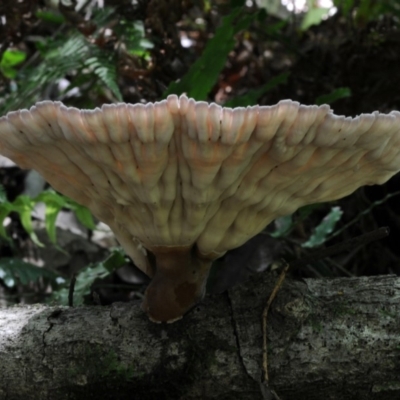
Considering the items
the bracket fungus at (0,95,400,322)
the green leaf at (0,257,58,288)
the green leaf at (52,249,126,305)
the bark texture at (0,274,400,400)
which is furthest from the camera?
the green leaf at (0,257,58,288)

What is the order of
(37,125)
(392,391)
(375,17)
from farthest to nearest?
1. (375,17)
2. (392,391)
3. (37,125)

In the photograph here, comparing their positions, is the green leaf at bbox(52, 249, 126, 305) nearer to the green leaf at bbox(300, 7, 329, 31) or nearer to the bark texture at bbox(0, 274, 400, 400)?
the bark texture at bbox(0, 274, 400, 400)

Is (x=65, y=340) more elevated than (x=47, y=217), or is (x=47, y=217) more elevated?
(x=65, y=340)

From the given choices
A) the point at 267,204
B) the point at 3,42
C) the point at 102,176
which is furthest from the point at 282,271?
the point at 3,42

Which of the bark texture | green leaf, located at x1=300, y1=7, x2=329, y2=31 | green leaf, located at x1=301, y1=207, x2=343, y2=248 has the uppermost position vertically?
the bark texture

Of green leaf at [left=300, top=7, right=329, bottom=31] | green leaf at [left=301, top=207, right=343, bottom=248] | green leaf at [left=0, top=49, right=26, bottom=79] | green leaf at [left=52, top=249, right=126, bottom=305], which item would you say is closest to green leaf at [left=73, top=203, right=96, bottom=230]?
green leaf at [left=52, top=249, right=126, bottom=305]

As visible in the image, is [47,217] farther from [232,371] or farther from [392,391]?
[392,391]
